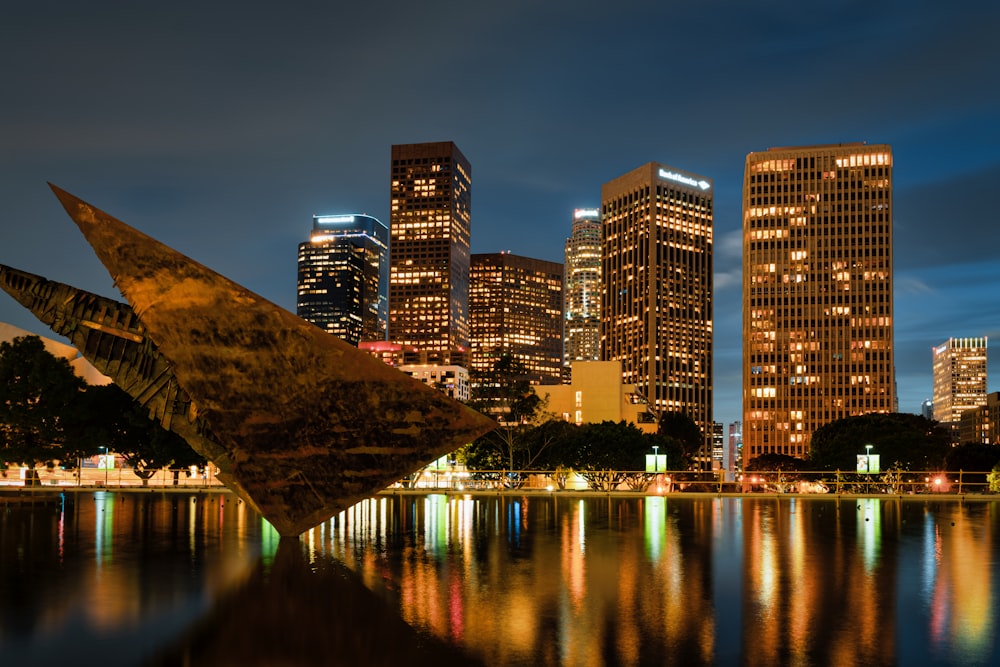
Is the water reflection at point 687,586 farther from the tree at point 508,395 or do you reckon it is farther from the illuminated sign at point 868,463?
the tree at point 508,395

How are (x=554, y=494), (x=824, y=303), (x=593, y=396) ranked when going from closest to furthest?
(x=554, y=494), (x=593, y=396), (x=824, y=303)

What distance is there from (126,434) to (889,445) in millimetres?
74638

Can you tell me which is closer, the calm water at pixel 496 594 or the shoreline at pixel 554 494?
the calm water at pixel 496 594

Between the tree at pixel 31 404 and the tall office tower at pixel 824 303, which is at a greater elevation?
the tall office tower at pixel 824 303

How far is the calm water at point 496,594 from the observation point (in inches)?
376

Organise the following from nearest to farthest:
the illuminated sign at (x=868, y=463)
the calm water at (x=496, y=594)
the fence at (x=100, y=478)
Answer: the calm water at (x=496, y=594)
the illuminated sign at (x=868, y=463)
the fence at (x=100, y=478)

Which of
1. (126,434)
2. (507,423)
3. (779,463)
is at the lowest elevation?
(779,463)

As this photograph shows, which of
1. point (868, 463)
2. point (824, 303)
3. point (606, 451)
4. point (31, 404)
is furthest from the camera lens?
point (824, 303)

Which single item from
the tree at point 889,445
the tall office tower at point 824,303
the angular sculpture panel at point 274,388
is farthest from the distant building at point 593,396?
the tall office tower at point 824,303

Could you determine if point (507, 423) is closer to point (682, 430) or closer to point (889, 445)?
point (889, 445)

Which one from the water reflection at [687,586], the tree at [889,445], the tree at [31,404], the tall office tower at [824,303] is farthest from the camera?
the tall office tower at [824,303]

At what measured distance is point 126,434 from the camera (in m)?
46.2

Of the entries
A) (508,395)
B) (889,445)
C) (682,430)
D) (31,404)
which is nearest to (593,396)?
(889,445)

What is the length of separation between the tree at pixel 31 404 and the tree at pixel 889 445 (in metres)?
76.1
